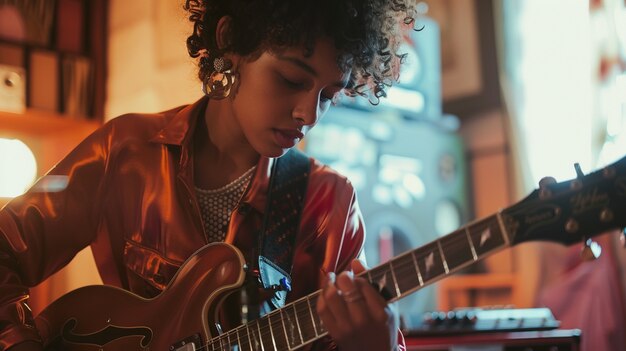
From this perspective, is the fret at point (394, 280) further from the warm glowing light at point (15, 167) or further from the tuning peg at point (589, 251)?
the warm glowing light at point (15, 167)

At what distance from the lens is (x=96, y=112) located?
2508 millimetres

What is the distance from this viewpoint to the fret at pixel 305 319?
0.90 m

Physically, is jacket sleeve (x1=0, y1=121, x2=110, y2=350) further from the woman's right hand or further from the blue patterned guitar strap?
the blue patterned guitar strap

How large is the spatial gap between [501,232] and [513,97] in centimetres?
257

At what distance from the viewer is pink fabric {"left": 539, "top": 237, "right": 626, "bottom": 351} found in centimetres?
247

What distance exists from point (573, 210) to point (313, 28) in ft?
1.65

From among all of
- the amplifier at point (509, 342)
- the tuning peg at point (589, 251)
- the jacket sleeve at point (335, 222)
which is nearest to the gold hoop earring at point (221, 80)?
the jacket sleeve at point (335, 222)

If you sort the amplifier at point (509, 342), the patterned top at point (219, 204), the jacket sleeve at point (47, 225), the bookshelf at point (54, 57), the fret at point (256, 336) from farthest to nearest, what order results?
1. the bookshelf at point (54, 57)
2. the amplifier at point (509, 342)
3. the patterned top at point (219, 204)
4. the jacket sleeve at point (47, 225)
5. the fret at point (256, 336)

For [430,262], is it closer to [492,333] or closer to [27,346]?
[27,346]

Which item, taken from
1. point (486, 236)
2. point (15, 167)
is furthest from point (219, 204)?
point (15, 167)

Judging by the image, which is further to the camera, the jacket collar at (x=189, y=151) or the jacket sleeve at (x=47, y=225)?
the jacket collar at (x=189, y=151)

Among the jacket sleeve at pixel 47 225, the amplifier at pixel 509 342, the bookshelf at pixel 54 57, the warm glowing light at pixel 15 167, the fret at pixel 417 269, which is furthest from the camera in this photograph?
the bookshelf at pixel 54 57

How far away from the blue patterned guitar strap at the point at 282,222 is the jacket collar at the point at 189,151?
0.01 metres

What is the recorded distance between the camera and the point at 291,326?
0.92 meters
